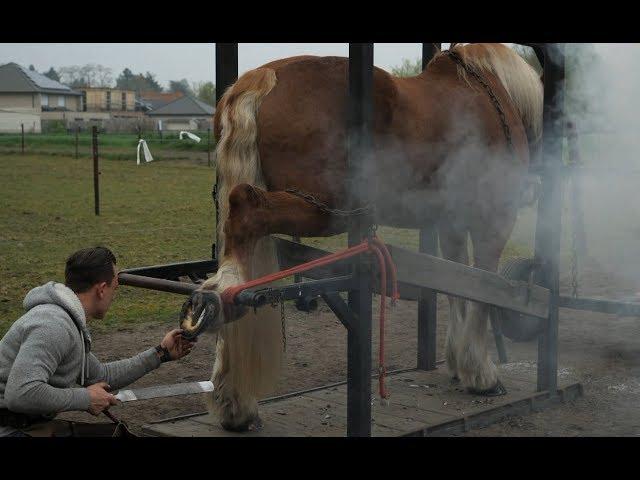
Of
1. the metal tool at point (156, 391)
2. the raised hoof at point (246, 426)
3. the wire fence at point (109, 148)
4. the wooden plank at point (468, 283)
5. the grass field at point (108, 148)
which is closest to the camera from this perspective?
the metal tool at point (156, 391)

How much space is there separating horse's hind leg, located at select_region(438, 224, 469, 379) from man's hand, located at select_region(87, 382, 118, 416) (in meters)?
2.75

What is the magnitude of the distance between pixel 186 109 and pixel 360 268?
66494mm

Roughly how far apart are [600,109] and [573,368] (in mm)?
2051

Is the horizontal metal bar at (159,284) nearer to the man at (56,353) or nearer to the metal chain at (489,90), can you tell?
the man at (56,353)

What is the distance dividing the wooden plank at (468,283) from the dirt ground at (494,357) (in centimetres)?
70

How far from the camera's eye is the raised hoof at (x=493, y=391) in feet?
16.4

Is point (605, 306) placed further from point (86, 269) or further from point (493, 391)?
point (86, 269)

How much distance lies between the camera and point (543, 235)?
4.96 meters

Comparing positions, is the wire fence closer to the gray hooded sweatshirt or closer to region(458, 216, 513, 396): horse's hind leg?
region(458, 216, 513, 396): horse's hind leg

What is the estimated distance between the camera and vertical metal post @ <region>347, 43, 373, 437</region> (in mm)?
3564

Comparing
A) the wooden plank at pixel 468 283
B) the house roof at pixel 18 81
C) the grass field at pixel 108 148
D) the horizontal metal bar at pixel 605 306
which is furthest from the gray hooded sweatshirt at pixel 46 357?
the house roof at pixel 18 81

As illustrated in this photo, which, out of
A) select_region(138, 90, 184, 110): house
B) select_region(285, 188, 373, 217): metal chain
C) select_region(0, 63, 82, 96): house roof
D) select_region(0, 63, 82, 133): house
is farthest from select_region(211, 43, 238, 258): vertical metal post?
select_region(138, 90, 184, 110): house
